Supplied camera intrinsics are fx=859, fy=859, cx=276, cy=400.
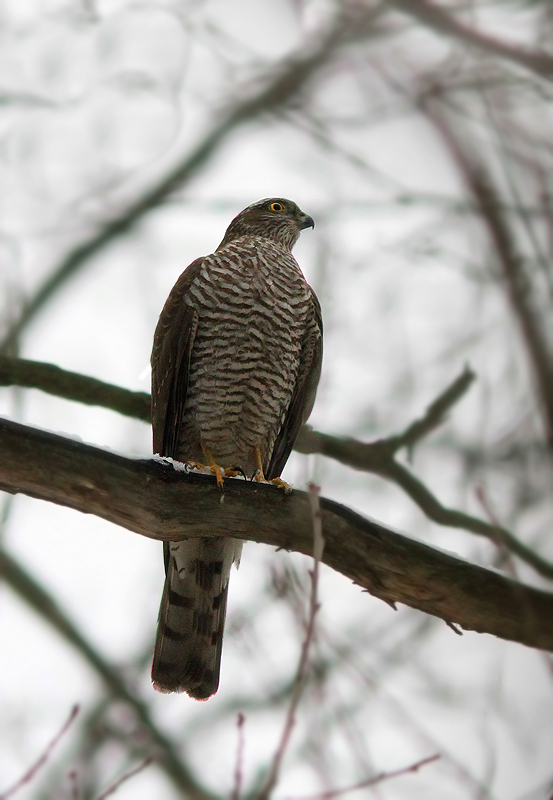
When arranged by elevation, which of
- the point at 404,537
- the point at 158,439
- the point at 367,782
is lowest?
the point at 367,782

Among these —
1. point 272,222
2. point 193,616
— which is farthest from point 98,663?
point 272,222

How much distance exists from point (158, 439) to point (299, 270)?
4.76 feet

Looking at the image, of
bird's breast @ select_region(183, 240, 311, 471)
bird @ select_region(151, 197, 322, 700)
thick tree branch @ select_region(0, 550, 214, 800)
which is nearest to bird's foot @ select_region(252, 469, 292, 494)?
bird @ select_region(151, 197, 322, 700)

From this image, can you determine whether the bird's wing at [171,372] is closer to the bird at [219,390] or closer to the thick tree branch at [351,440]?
the bird at [219,390]

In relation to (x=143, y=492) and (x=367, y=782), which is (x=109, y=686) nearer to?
(x=143, y=492)

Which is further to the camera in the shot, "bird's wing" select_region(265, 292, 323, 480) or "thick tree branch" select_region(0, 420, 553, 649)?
"bird's wing" select_region(265, 292, 323, 480)

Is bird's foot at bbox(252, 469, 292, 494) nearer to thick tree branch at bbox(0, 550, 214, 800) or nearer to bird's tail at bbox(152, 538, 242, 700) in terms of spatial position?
bird's tail at bbox(152, 538, 242, 700)

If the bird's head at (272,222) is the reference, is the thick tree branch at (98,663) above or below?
below

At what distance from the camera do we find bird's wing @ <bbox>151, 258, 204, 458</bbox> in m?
4.77

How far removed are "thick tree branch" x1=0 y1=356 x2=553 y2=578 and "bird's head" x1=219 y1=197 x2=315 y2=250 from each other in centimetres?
158

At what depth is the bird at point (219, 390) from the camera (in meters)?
4.63

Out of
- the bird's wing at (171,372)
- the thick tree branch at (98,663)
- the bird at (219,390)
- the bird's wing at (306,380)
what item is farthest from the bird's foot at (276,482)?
the thick tree branch at (98,663)

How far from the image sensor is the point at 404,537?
331 centimetres

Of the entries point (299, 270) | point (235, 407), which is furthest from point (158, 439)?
point (299, 270)
